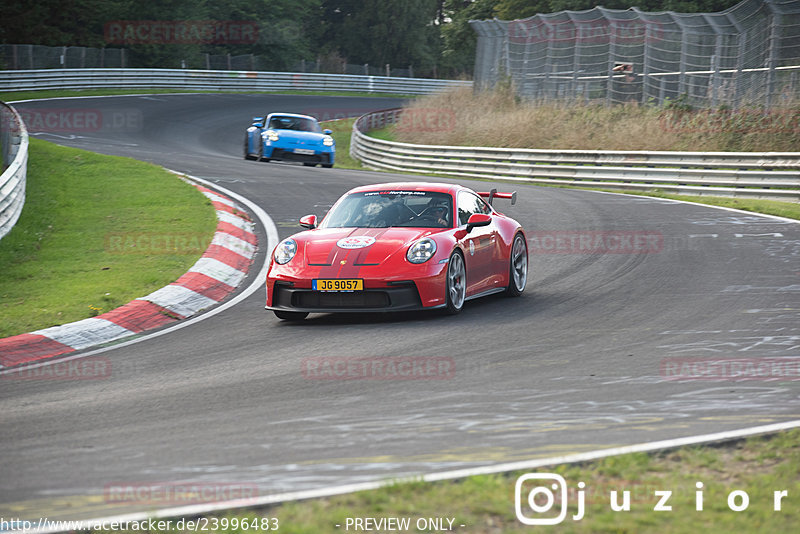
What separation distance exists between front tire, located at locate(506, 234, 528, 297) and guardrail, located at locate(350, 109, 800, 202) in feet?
33.4

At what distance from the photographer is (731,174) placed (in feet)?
67.4

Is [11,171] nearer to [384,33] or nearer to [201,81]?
[201,81]

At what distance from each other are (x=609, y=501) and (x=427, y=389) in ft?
7.62

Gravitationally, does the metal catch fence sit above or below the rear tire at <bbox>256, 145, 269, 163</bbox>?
above

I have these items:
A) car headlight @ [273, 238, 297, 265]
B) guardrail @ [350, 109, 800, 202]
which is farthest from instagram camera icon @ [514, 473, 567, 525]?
guardrail @ [350, 109, 800, 202]

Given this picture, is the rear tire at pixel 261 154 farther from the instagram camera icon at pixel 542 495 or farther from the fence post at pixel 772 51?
the instagram camera icon at pixel 542 495

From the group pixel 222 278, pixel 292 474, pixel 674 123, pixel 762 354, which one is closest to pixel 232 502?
pixel 292 474

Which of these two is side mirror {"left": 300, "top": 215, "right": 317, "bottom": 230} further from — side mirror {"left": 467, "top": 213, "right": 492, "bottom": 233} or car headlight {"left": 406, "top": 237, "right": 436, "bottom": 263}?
side mirror {"left": 467, "top": 213, "right": 492, "bottom": 233}

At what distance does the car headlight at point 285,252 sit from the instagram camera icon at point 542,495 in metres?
5.52

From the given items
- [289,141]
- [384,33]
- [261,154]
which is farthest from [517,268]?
[384,33]

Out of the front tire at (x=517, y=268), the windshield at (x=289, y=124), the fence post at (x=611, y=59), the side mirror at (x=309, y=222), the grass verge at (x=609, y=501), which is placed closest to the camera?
the grass verge at (x=609, y=501)

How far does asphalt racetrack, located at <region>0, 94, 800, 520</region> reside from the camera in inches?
186

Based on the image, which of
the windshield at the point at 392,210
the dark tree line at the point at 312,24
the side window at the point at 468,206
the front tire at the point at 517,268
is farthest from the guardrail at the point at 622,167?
the dark tree line at the point at 312,24

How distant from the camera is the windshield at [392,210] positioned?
33.3 feet
